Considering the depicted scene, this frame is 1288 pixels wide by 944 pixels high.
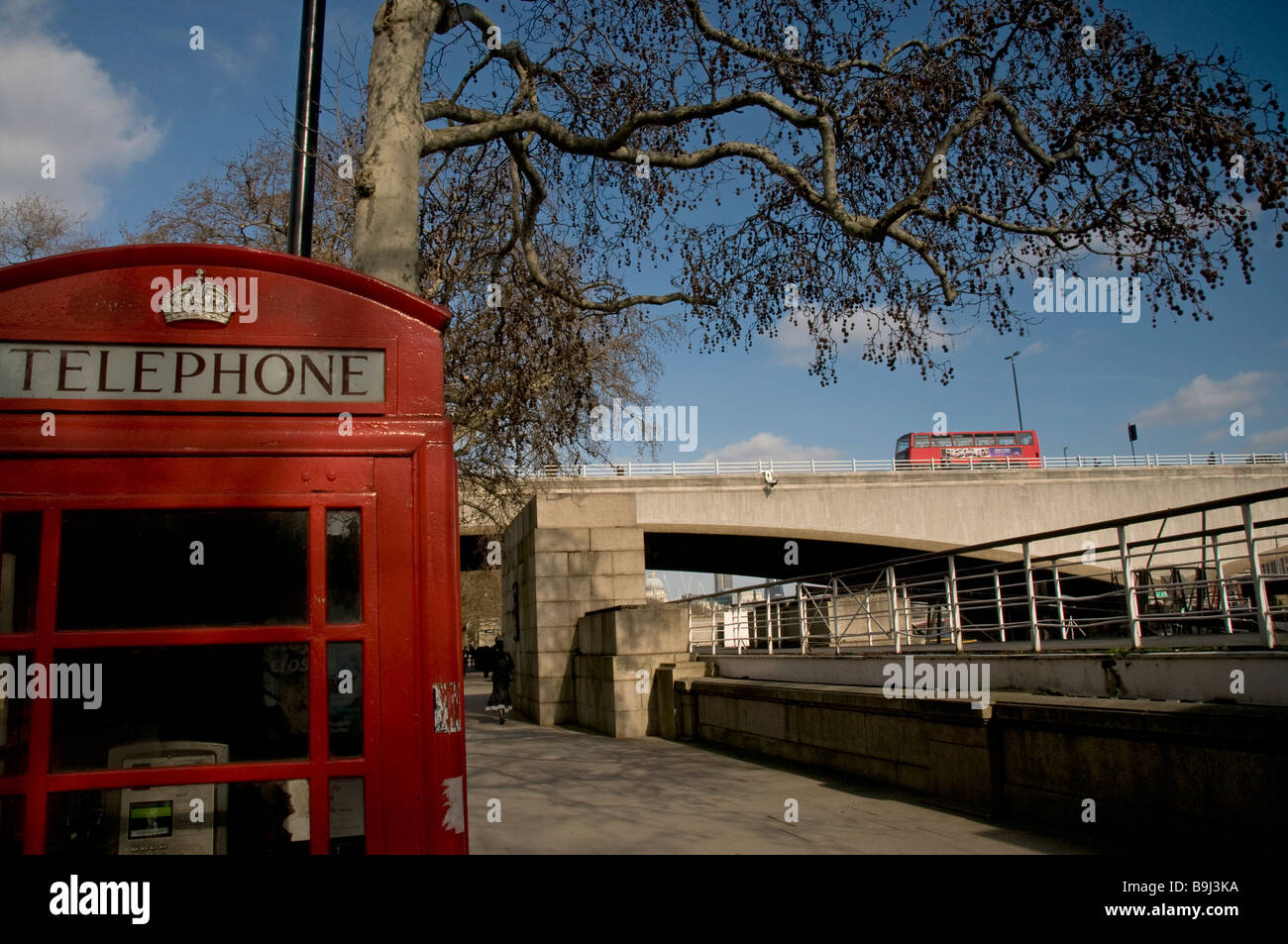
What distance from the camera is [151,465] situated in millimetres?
3293

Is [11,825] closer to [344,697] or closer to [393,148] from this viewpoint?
[344,697]

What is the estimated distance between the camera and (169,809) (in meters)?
3.14

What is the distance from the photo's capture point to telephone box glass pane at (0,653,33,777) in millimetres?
3051

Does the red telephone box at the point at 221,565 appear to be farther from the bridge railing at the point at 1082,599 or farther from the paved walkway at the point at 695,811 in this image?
the bridge railing at the point at 1082,599

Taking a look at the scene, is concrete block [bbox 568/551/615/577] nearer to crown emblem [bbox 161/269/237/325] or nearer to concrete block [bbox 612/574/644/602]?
concrete block [bbox 612/574/644/602]

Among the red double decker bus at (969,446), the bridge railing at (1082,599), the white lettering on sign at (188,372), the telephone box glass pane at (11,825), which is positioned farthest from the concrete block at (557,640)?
the red double decker bus at (969,446)

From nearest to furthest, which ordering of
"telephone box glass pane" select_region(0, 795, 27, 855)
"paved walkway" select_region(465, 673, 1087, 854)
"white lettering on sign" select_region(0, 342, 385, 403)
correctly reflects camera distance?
1. "telephone box glass pane" select_region(0, 795, 27, 855)
2. "white lettering on sign" select_region(0, 342, 385, 403)
3. "paved walkway" select_region(465, 673, 1087, 854)

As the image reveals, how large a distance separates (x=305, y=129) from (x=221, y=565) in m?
4.03

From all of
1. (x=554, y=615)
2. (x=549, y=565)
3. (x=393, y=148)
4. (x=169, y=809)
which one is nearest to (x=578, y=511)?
(x=549, y=565)

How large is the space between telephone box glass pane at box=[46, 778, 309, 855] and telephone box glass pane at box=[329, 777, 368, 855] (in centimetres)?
9

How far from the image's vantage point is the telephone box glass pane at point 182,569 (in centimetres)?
318

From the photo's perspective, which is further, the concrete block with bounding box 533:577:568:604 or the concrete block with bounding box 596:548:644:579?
the concrete block with bounding box 596:548:644:579

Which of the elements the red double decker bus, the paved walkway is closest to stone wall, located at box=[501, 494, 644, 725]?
A: the paved walkway
